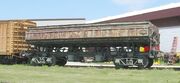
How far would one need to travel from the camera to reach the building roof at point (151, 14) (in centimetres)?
4941

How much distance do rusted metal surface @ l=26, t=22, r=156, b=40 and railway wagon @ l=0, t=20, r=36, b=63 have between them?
1.06 metres

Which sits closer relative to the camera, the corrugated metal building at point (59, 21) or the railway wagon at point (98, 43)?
the railway wagon at point (98, 43)

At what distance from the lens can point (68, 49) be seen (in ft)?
102

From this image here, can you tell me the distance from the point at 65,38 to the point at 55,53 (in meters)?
1.65

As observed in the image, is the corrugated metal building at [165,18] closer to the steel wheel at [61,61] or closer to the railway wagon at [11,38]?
the steel wheel at [61,61]

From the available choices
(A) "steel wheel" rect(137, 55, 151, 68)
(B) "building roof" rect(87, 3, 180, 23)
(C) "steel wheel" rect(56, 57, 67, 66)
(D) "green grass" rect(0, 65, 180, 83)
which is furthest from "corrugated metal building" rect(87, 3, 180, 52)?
(D) "green grass" rect(0, 65, 180, 83)

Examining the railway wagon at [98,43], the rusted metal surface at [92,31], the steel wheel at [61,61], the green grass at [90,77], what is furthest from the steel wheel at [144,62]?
the steel wheel at [61,61]

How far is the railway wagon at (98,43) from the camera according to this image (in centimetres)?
2761

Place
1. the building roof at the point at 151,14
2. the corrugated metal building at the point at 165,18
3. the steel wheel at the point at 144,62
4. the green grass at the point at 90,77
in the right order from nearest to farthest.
A: 1. the green grass at the point at 90,77
2. the steel wheel at the point at 144,62
3. the building roof at the point at 151,14
4. the corrugated metal building at the point at 165,18

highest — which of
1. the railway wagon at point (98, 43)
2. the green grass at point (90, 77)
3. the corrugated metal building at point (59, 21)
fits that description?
the corrugated metal building at point (59, 21)

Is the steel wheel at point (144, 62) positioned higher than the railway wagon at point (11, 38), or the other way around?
the railway wagon at point (11, 38)

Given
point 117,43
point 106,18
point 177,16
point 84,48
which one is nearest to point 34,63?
point 84,48

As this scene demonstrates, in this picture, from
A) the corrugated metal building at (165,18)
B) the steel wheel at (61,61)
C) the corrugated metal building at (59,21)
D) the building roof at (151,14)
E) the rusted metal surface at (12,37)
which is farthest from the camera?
the corrugated metal building at (59,21)

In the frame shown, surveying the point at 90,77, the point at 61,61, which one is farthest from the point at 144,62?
the point at 90,77
